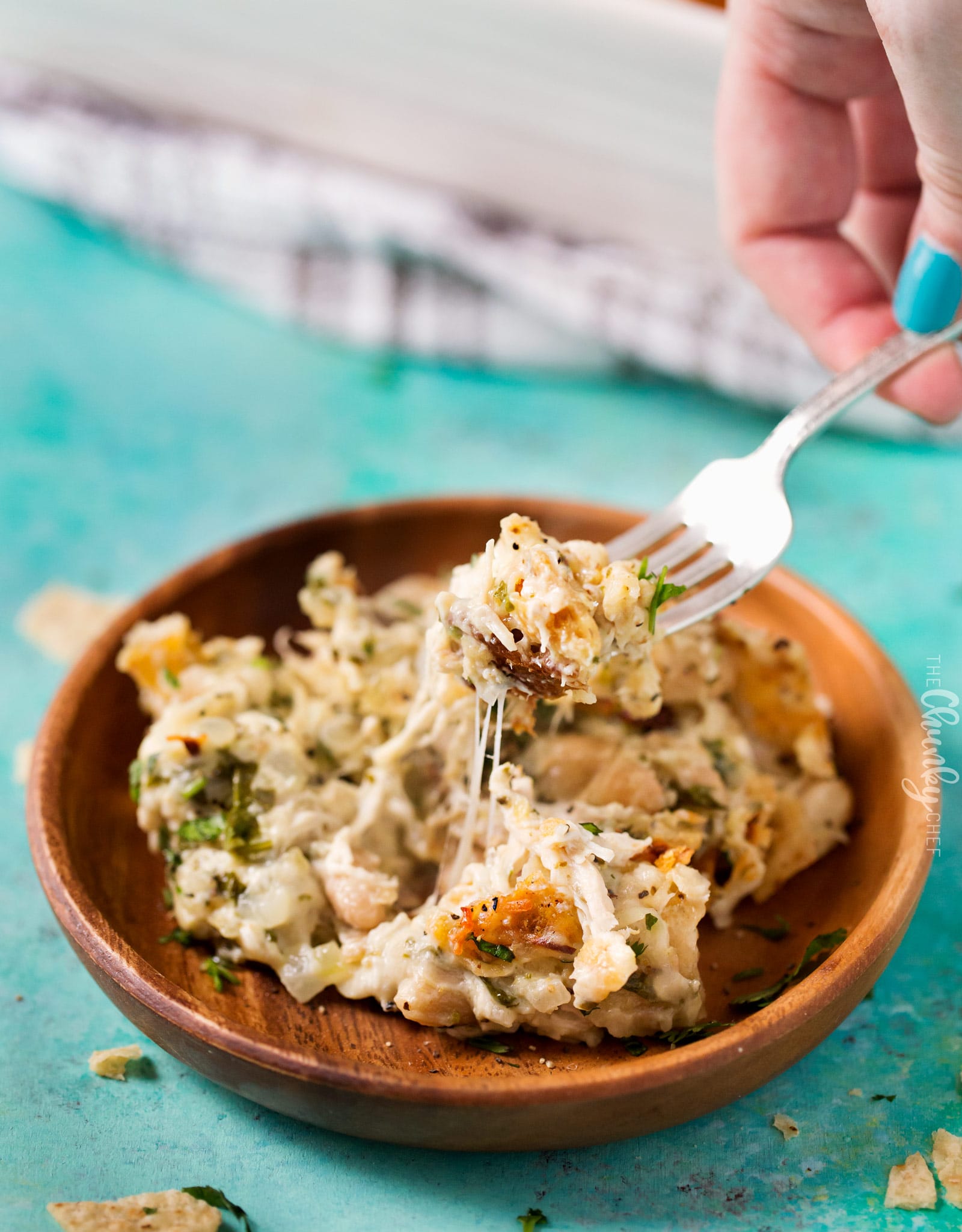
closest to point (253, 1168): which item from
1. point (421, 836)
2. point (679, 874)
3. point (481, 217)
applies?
point (421, 836)

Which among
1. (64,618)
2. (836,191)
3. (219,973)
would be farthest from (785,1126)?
(64,618)

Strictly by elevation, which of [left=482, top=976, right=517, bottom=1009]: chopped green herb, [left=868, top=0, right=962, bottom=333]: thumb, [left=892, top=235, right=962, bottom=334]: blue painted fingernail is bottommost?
[left=482, top=976, right=517, bottom=1009]: chopped green herb

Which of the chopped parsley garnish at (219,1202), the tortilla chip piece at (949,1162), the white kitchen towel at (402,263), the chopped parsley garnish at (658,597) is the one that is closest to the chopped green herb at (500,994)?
the chopped parsley garnish at (219,1202)

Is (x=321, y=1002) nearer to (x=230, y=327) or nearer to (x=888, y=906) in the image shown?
(x=888, y=906)

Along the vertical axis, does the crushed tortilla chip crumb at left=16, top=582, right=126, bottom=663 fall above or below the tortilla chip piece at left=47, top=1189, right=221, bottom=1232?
below

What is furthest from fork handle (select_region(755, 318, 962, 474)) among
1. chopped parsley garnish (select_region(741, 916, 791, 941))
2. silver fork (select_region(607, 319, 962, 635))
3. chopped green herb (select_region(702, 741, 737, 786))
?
chopped parsley garnish (select_region(741, 916, 791, 941))

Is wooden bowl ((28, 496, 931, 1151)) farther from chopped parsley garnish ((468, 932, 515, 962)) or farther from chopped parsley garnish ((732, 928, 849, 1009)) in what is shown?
chopped parsley garnish ((468, 932, 515, 962))

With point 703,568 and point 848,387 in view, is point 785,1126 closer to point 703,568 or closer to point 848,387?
point 703,568
